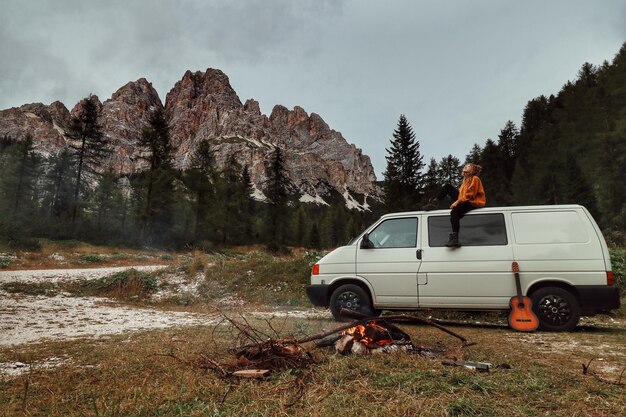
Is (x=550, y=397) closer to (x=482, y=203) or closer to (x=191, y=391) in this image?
(x=191, y=391)

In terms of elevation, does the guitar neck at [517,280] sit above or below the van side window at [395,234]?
below

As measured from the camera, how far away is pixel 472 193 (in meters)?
6.31

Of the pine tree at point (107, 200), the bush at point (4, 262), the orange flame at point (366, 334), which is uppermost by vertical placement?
the pine tree at point (107, 200)

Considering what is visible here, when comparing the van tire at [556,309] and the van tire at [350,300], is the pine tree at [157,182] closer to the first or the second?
the van tire at [350,300]

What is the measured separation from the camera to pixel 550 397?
→ 2.29 meters

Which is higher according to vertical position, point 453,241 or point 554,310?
point 453,241

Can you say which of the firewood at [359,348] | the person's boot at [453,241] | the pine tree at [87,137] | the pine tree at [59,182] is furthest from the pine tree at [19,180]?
the firewood at [359,348]

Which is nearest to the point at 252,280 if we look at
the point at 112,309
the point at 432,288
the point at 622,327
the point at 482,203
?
the point at 112,309

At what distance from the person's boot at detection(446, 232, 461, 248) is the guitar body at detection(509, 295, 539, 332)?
1265 mm

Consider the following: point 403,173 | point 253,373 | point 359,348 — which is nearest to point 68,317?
point 253,373

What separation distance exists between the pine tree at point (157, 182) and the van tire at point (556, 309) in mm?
34716

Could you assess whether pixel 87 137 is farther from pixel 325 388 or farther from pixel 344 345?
pixel 325 388

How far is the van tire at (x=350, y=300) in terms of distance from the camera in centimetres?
657

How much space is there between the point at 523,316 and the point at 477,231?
62.4 inches
